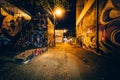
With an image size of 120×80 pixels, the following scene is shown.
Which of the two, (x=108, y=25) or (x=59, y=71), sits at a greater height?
(x=108, y=25)

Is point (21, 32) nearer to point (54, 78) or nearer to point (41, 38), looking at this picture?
point (41, 38)

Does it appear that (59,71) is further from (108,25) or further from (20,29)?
(20,29)

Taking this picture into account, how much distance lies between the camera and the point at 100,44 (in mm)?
10891

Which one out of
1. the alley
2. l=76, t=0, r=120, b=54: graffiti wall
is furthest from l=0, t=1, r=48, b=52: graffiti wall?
l=76, t=0, r=120, b=54: graffiti wall

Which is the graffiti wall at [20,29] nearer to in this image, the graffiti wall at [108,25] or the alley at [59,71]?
the alley at [59,71]

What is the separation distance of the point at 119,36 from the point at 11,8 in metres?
9.10

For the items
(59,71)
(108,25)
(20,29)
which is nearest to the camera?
(59,71)

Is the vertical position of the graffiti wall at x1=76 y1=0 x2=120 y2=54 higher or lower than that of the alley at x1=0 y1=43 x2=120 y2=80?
higher

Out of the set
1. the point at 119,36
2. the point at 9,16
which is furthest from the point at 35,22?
the point at 119,36

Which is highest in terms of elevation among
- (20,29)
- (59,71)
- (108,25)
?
(108,25)

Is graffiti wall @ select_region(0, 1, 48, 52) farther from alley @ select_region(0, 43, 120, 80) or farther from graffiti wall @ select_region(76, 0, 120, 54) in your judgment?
graffiti wall @ select_region(76, 0, 120, 54)

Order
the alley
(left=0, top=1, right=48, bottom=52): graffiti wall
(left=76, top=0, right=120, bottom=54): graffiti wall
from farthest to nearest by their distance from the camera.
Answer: (left=0, top=1, right=48, bottom=52): graffiti wall, (left=76, top=0, right=120, bottom=54): graffiti wall, the alley

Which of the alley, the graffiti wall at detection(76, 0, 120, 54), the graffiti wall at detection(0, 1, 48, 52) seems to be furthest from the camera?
the graffiti wall at detection(0, 1, 48, 52)

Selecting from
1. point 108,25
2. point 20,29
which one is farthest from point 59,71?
point 20,29
